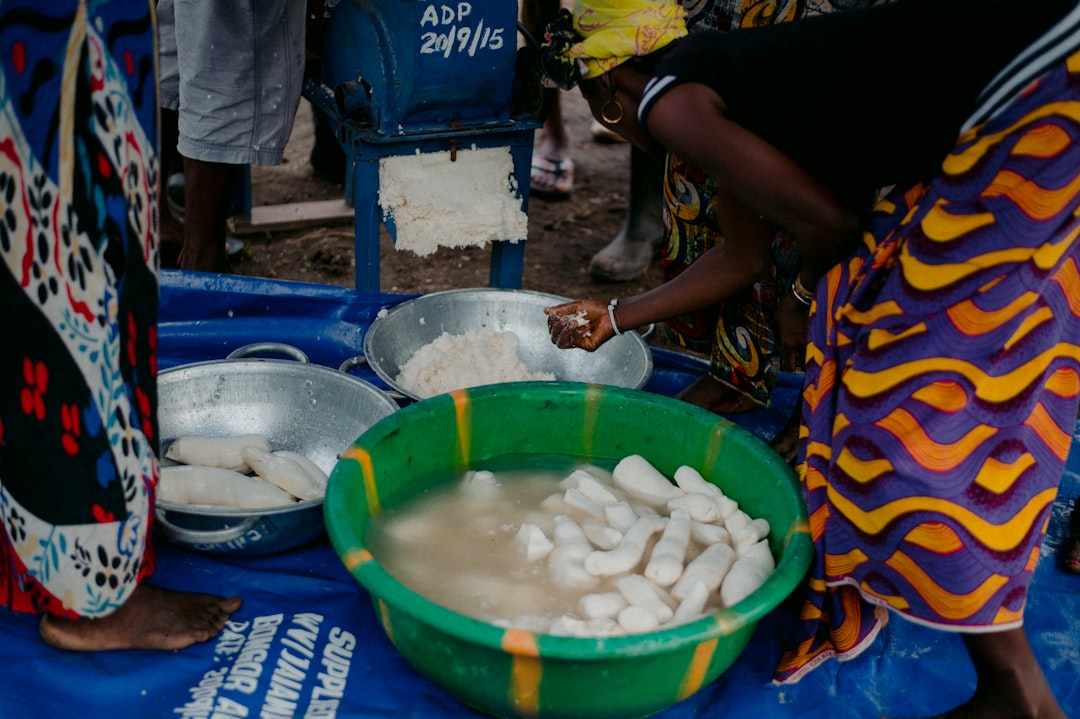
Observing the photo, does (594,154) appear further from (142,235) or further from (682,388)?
(142,235)

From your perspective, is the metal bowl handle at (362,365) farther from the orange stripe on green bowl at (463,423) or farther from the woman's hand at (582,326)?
the woman's hand at (582,326)

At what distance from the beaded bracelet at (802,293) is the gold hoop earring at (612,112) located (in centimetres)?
46

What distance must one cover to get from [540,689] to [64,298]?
84 centimetres

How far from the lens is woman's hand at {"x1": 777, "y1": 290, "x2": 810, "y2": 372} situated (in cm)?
186

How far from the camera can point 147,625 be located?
1554 mm

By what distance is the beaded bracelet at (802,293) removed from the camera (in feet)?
5.90

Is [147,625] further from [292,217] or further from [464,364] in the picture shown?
[292,217]

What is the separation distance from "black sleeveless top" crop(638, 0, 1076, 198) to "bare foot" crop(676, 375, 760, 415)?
0.95 metres

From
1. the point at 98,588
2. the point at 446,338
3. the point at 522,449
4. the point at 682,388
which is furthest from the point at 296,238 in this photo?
the point at 98,588

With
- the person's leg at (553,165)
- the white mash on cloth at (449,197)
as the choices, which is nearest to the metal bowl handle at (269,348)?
the white mash on cloth at (449,197)

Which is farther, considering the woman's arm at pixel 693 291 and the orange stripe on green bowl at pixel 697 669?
the woman's arm at pixel 693 291

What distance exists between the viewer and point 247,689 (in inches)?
59.0

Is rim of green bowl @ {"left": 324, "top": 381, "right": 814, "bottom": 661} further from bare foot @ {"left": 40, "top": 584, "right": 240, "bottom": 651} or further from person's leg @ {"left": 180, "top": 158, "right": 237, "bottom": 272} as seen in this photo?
person's leg @ {"left": 180, "top": 158, "right": 237, "bottom": 272}

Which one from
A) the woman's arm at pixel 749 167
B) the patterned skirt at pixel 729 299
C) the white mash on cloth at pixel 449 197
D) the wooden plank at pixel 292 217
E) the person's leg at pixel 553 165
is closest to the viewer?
the woman's arm at pixel 749 167
